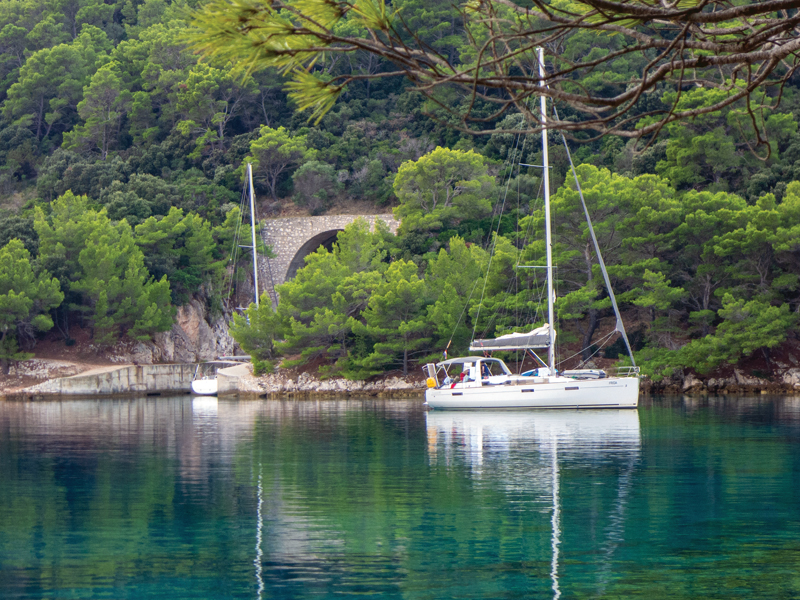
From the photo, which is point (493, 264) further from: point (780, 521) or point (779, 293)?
point (780, 521)

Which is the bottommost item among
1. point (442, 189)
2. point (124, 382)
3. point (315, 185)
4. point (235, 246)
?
point (124, 382)

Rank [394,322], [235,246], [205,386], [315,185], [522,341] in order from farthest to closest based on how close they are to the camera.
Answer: [315,185], [235,246], [205,386], [394,322], [522,341]

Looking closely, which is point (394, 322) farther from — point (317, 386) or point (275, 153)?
point (275, 153)

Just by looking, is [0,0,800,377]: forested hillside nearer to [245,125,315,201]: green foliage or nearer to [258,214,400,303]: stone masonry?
[245,125,315,201]: green foliage

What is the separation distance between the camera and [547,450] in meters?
13.9

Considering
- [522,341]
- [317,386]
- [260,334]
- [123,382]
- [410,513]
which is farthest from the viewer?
[123,382]

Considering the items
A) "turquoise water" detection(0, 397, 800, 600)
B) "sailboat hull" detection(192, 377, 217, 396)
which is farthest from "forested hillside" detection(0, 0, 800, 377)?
"turquoise water" detection(0, 397, 800, 600)

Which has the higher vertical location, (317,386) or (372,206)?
(372,206)

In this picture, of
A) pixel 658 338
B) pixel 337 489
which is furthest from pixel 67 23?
pixel 337 489

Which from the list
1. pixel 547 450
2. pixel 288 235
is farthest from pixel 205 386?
pixel 547 450

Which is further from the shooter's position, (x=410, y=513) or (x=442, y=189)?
(x=442, y=189)

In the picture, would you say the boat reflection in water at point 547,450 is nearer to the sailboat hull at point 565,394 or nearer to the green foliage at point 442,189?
the sailboat hull at point 565,394

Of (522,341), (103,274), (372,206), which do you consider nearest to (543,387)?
(522,341)

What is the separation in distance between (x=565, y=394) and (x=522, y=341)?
7.17 feet
